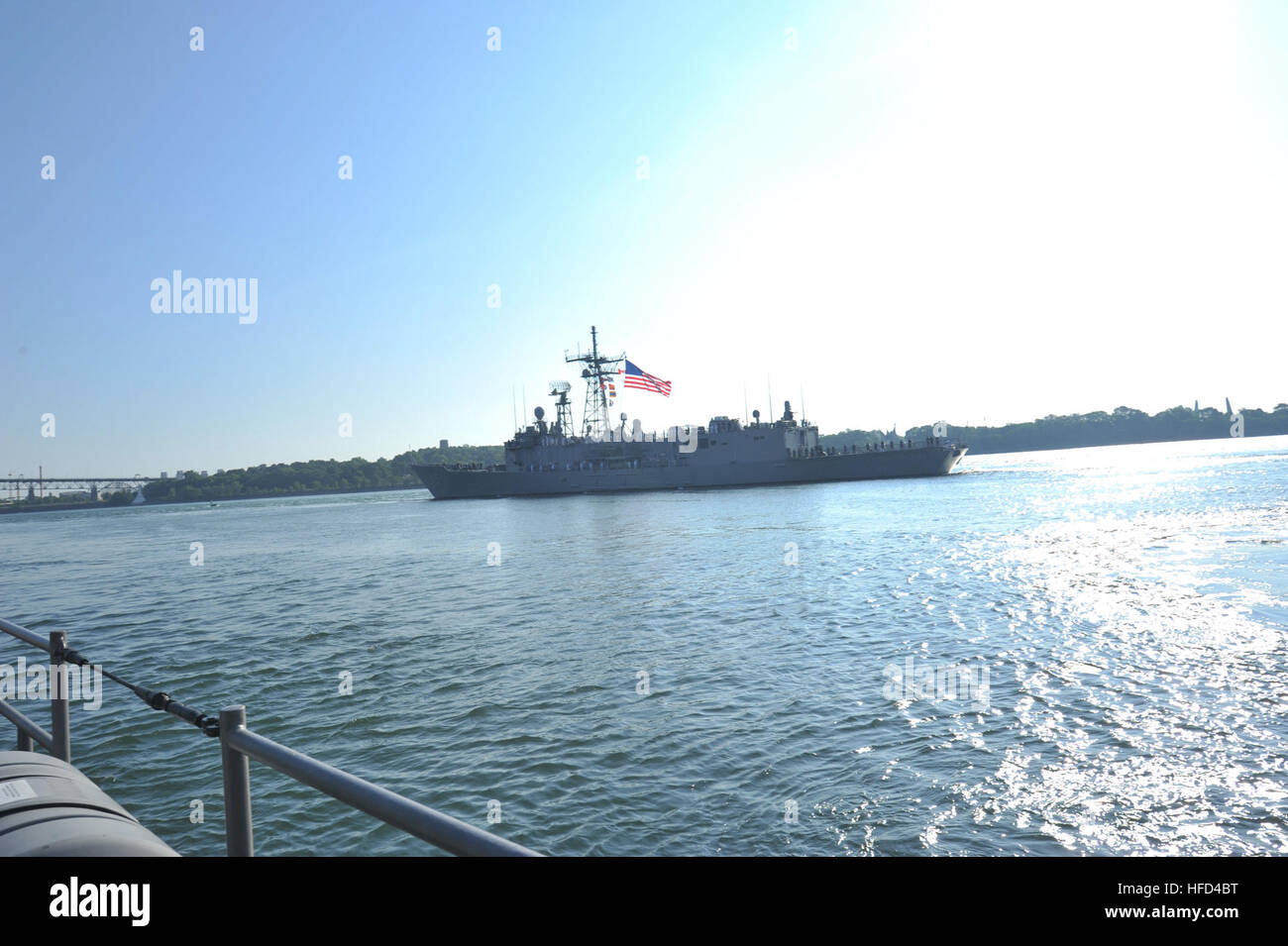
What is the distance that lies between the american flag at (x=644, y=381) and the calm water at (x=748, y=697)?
39655 mm

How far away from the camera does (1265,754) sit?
7617 millimetres

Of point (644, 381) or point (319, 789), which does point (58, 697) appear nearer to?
point (319, 789)

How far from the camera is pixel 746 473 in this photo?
84.3 meters

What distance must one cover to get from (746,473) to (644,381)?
80.4 feet

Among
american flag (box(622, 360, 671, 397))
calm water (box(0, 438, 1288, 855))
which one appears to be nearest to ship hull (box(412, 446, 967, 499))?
american flag (box(622, 360, 671, 397))

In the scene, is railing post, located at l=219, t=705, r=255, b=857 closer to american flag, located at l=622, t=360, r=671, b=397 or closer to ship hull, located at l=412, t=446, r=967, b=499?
american flag, located at l=622, t=360, r=671, b=397

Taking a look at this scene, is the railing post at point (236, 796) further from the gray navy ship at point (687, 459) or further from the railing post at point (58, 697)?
the gray navy ship at point (687, 459)

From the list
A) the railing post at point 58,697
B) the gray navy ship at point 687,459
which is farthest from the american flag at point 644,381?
the railing post at point 58,697

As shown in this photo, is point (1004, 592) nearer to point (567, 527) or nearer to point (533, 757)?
point (533, 757)

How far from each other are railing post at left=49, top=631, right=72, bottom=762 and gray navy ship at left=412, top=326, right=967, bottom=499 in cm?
8101

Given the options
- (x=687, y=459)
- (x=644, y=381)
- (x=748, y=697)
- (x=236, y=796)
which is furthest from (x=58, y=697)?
(x=687, y=459)

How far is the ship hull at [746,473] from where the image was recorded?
8394 cm

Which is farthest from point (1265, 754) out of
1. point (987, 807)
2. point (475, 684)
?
point (475, 684)
